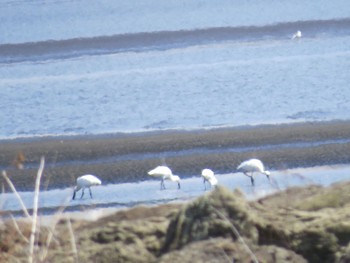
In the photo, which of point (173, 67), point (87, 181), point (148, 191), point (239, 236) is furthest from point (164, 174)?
point (173, 67)

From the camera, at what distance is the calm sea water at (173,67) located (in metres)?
15.5

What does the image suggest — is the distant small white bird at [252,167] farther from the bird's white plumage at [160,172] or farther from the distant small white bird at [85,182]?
the distant small white bird at [85,182]

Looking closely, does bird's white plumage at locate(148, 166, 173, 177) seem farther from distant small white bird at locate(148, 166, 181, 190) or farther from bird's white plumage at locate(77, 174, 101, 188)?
bird's white plumage at locate(77, 174, 101, 188)

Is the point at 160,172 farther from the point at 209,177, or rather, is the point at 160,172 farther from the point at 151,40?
the point at 151,40

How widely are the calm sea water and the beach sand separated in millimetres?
520

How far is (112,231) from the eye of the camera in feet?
14.3

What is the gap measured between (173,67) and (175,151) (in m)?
6.17

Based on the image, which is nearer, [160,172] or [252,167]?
[252,167]

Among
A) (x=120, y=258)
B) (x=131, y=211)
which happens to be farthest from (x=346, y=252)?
(x=131, y=211)

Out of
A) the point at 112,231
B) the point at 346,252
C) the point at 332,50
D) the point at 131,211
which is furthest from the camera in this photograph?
the point at 332,50

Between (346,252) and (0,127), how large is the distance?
12.2m

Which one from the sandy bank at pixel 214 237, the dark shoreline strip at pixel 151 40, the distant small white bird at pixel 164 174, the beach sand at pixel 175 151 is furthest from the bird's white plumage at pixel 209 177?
the dark shoreline strip at pixel 151 40

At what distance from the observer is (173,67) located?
19.5m

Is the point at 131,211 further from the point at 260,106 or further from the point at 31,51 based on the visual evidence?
the point at 31,51
